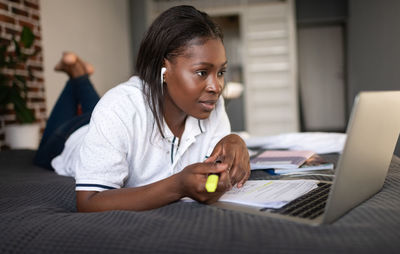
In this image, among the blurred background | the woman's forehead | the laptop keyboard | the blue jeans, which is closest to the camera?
the laptop keyboard

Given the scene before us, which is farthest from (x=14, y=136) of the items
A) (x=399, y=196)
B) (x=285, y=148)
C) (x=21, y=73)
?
(x=399, y=196)

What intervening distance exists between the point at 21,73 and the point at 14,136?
0.58 metres

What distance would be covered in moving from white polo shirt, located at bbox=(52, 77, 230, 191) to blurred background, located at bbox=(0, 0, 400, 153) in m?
2.25

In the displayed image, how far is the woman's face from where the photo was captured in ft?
3.65

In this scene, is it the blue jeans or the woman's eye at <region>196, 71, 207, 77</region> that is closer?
the woman's eye at <region>196, 71, 207, 77</region>

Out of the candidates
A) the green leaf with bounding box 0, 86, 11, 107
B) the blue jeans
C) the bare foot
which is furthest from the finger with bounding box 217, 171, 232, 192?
the green leaf with bounding box 0, 86, 11, 107

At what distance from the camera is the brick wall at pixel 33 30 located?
10.0 ft

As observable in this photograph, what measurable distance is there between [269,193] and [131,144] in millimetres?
403

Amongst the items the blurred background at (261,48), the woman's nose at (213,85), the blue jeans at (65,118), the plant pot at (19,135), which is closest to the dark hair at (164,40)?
the woman's nose at (213,85)

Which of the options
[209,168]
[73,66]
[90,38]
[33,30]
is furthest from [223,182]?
[90,38]

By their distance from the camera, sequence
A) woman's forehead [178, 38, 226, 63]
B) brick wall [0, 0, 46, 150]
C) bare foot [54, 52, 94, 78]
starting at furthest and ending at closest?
brick wall [0, 0, 46, 150]
bare foot [54, 52, 94, 78]
woman's forehead [178, 38, 226, 63]

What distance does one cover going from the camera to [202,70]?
43.9 inches

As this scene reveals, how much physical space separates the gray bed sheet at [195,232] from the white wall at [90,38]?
10.0ft

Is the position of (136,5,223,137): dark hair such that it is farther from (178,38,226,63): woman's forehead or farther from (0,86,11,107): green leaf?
(0,86,11,107): green leaf
